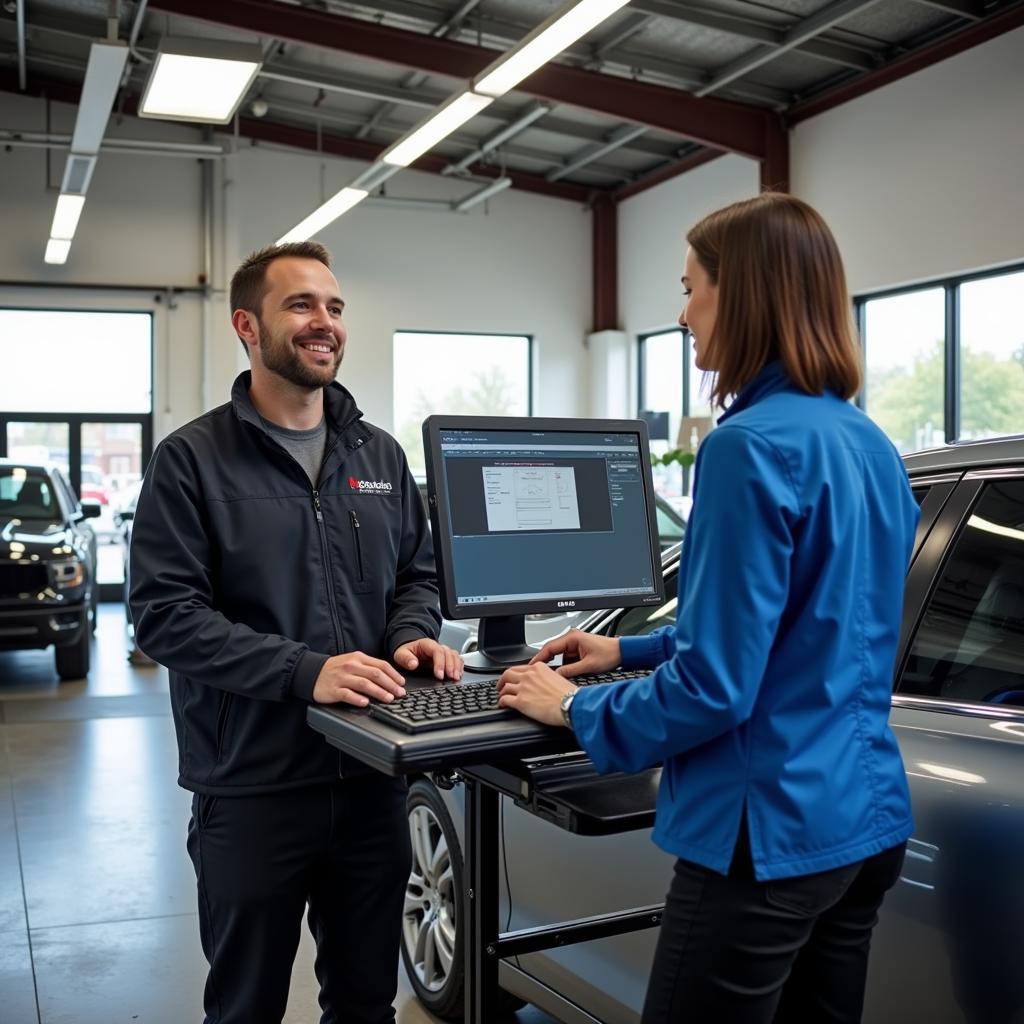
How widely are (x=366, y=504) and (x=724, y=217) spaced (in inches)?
37.5

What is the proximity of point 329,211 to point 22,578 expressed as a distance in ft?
16.1

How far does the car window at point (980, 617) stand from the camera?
6.36 ft

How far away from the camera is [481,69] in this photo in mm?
9961

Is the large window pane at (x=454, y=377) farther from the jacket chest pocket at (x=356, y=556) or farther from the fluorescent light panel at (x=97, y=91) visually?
the jacket chest pocket at (x=356, y=556)

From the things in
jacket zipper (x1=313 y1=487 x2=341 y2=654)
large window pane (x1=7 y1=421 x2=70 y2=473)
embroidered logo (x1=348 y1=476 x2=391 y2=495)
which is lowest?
jacket zipper (x1=313 y1=487 x2=341 y2=654)

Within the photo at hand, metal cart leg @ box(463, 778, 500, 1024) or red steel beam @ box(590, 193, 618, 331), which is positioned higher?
red steel beam @ box(590, 193, 618, 331)

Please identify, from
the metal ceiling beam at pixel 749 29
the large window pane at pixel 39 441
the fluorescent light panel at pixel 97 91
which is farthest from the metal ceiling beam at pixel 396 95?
the large window pane at pixel 39 441

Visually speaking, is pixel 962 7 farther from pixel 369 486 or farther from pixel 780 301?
pixel 780 301

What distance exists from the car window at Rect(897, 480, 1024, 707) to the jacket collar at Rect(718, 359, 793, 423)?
66cm

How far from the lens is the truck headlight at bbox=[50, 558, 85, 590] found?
8234 mm

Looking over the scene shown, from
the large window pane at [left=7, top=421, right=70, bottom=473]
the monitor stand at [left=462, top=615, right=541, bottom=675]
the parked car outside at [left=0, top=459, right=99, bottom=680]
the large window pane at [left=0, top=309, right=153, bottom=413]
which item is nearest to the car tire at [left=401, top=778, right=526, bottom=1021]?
the monitor stand at [left=462, top=615, right=541, bottom=675]

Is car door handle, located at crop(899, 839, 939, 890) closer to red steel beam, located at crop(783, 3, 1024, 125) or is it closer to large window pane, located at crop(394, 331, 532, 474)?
red steel beam, located at crop(783, 3, 1024, 125)

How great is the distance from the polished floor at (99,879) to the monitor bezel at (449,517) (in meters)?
1.42

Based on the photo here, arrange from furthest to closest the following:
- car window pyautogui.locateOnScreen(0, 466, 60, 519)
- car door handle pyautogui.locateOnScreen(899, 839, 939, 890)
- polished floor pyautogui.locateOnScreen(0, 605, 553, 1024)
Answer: car window pyautogui.locateOnScreen(0, 466, 60, 519) < polished floor pyautogui.locateOnScreen(0, 605, 553, 1024) < car door handle pyautogui.locateOnScreen(899, 839, 939, 890)
